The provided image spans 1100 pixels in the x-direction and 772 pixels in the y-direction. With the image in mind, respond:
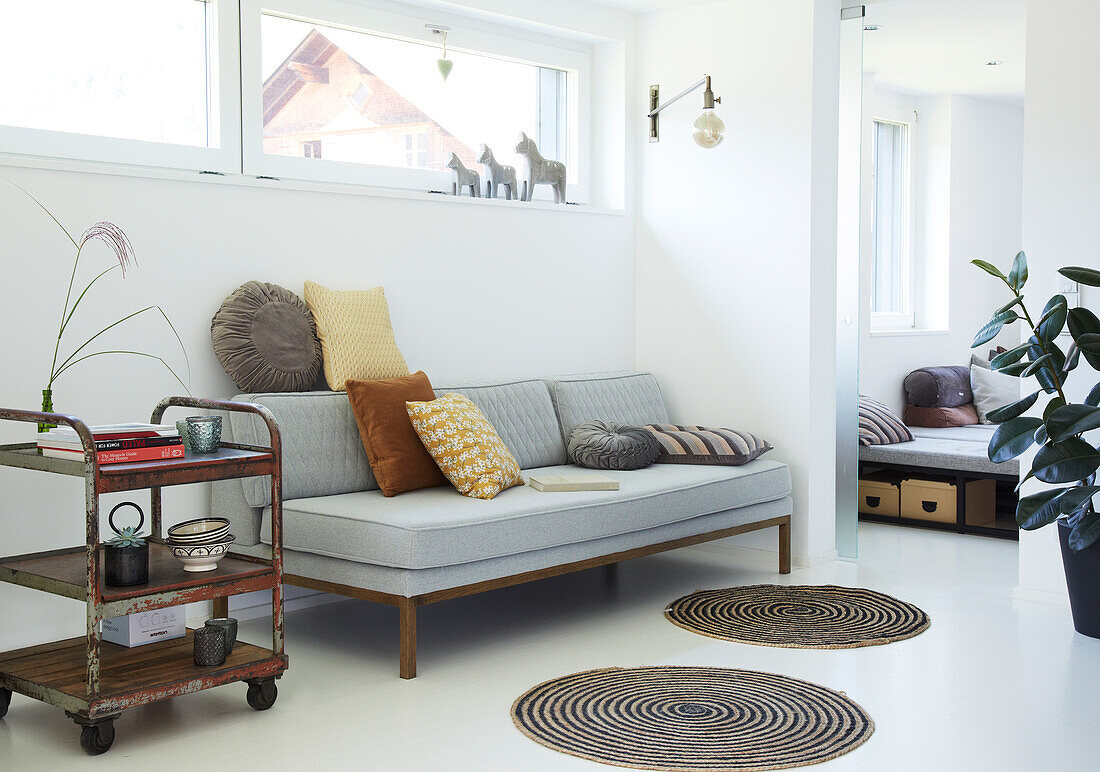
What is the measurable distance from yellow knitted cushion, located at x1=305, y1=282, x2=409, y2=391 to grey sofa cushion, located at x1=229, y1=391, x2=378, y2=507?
0.39 ft

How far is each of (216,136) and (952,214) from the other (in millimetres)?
5433

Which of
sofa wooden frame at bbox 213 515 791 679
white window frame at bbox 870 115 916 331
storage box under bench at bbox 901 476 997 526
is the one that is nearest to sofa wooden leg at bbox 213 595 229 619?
sofa wooden frame at bbox 213 515 791 679

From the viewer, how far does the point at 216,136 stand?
4.10m

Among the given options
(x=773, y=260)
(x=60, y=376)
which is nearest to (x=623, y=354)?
(x=773, y=260)

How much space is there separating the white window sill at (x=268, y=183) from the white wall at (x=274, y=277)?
0.02 m

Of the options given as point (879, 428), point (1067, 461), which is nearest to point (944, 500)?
point (879, 428)

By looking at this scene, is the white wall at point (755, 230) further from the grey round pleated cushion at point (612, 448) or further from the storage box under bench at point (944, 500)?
the storage box under bench at point (944, 500)

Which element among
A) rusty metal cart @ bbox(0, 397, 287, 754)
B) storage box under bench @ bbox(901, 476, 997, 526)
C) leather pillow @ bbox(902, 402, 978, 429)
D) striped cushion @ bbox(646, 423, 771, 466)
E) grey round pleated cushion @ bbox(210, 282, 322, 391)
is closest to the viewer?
rusty metal cart @ bbox(0, 397, 287, 754)

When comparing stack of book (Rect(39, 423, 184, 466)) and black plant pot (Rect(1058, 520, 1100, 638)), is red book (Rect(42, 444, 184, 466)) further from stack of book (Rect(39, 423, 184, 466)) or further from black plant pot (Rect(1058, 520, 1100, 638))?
black plant pot (Rect(1058, 520, 1100, 638))

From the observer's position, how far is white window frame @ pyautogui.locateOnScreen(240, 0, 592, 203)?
4164 millimetres

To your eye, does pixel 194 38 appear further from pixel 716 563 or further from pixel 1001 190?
pixel 1001 190

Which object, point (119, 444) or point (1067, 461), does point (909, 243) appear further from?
point (119, 444)

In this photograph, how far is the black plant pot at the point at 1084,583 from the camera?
388 centimetres

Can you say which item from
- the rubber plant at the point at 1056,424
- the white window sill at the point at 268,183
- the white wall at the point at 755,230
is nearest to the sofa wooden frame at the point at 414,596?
the white wall at the point at 755,230
